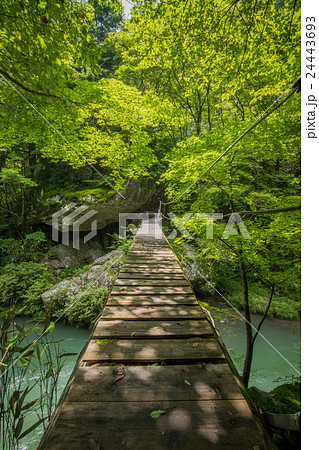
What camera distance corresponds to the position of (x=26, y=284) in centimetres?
685

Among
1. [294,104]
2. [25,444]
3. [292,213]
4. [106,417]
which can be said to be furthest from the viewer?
[294,104]

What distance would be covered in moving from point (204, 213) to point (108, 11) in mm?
20095

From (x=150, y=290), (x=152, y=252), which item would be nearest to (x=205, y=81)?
(x=152, y=252)

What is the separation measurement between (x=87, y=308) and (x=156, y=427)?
5729 millimetres

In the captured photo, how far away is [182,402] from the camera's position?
83cm

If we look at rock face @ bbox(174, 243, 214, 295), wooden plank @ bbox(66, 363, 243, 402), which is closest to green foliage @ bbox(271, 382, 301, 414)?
wooden plank @ bbox(66, 363, 243, 402)

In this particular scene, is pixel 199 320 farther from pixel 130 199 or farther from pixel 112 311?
pixel 130 199

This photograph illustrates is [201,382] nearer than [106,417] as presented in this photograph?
No

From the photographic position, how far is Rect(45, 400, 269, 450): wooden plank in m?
0.66

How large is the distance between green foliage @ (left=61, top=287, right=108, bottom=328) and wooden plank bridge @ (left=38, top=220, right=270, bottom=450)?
464cm

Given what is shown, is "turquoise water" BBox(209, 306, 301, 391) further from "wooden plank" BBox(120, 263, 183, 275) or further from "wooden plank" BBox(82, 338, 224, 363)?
"wooden plank" BBox(82, 338, 224, 363)

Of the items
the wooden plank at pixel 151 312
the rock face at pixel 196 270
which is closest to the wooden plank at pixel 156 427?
the wooden plank at pixel 151 312

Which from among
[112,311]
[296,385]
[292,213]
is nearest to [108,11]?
[292,213]

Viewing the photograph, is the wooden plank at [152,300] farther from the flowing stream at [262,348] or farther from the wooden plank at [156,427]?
the flowing stream at [262,348]
